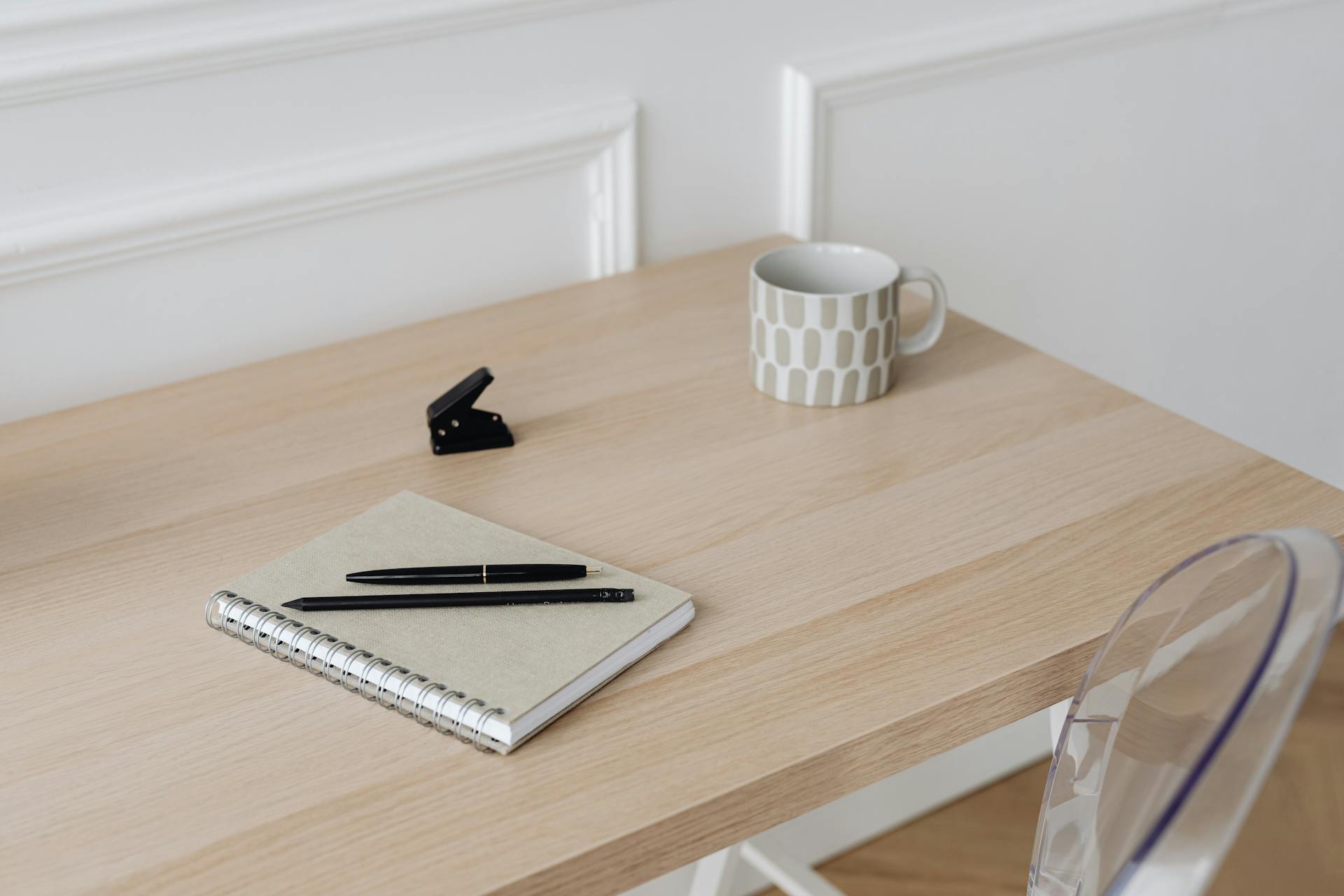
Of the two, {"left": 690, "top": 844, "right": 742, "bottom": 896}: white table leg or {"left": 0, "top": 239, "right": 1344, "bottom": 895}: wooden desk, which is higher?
{"left": 0, "top": 239, "right": 1344, "bottom": 895}: wooden desk

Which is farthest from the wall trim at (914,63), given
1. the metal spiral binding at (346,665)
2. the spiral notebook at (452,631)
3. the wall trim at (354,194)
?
the metal spiral binding at (346,665)

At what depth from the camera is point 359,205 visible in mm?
997

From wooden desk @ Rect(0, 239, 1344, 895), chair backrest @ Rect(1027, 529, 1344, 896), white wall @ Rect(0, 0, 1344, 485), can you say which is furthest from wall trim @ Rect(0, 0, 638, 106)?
chair backrest @ Rect(1027, 529, 1344, 896)

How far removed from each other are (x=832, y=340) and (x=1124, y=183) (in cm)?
74

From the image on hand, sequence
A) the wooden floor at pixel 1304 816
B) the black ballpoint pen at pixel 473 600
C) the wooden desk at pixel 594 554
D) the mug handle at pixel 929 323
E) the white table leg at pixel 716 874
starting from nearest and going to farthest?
the wooden floor at pixel 1304 816, the wooden desk at pixel 594 554, the black ballpoint pen at pixel 473 600, the mug handle at pixel 929 323, the white table leg at pixel 716 874

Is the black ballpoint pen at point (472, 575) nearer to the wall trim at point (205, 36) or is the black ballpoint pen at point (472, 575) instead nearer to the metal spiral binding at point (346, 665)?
the metal spiral binding at point (346, 665)

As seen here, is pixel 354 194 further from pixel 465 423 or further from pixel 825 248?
pixel 825 248

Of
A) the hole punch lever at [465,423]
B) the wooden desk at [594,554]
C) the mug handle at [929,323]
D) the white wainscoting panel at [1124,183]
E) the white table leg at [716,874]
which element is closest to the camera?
the wooden desk at [594,554]

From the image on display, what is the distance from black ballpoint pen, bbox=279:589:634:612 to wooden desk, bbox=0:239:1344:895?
38 millimetres

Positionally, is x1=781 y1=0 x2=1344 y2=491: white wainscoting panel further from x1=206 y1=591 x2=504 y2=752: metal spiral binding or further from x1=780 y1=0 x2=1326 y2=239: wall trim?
x1=206 y1=591 x2=504 y2=752: metal spiral binding

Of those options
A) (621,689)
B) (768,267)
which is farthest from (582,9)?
(621,689)

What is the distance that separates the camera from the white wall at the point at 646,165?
90 cm

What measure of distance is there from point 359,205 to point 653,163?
0.91 feet

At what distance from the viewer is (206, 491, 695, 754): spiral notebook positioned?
59 cm
